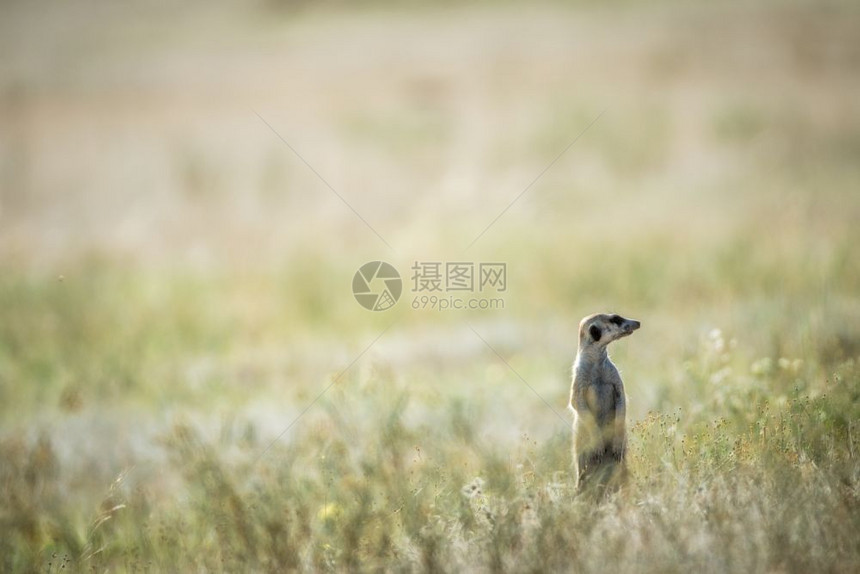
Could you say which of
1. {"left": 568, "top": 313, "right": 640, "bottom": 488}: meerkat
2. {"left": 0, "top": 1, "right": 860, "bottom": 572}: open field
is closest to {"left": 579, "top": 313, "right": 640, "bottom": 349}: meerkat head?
{"left": 568, "top": 313, "right": 640, "bottom": 488}: meerkat

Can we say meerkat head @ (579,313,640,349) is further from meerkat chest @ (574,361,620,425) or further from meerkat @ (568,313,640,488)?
meerkat chest @ (574,361,620,425)

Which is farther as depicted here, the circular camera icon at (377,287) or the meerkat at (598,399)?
the circular camera icon at (377,287)

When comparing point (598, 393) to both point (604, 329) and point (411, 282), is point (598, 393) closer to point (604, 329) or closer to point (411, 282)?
point (604, 329)

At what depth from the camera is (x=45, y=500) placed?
719 centimetres

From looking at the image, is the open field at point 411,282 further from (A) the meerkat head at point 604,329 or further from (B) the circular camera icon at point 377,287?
(A) the meerkat head at point 604,329

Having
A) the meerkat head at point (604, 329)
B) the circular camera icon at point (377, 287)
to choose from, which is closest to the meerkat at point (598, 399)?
the meerkat head at point (604, 329)

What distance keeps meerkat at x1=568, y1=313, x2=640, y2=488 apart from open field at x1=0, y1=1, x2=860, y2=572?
0.23 m

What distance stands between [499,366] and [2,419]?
576 cm

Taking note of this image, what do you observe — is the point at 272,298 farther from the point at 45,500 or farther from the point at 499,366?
the point at 45,500

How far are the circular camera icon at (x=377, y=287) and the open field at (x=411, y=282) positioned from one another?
0.72 feet

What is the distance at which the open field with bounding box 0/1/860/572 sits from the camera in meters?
4.81

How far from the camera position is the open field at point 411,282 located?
481 cm

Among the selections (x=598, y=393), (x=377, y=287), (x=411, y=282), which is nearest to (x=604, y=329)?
(x=598, y=393)

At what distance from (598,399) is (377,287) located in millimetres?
9186
